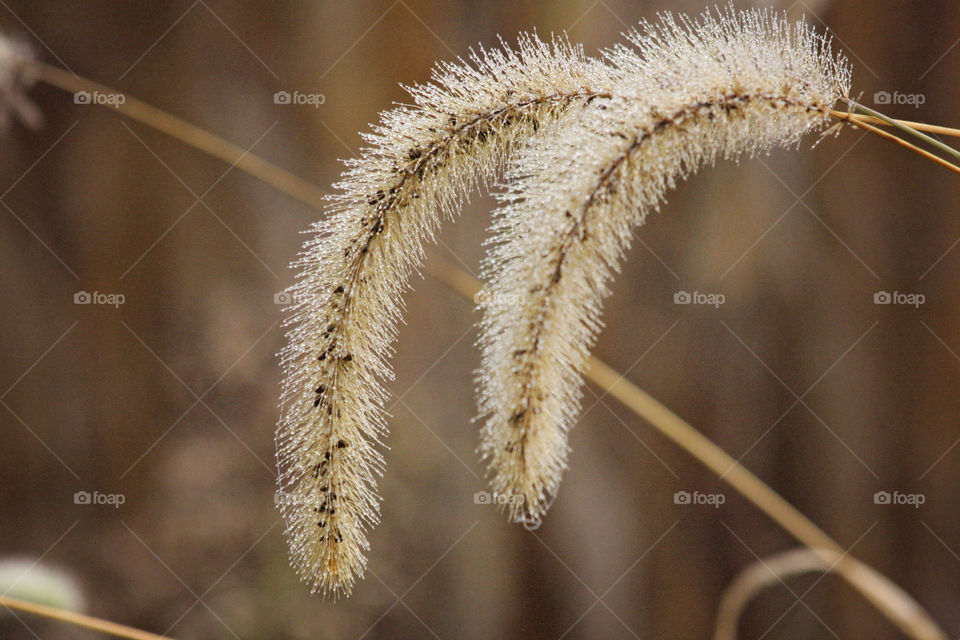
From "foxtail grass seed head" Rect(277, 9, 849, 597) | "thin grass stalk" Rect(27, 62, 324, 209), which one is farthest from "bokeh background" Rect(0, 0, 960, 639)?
"foxtail grass seed head" Rect(277, 9, 849, 597)

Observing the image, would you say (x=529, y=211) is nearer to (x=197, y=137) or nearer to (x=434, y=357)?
(x=434, y=357)

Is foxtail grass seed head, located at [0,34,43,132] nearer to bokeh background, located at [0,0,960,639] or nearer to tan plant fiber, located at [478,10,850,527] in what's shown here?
bokeh background, located at [0,0,960,639]

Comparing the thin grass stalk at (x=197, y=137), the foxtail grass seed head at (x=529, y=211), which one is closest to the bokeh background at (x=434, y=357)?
the thin grass stalk at (x=197, y=137)

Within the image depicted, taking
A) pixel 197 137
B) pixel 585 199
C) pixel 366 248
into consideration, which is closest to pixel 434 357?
pixel 197 137

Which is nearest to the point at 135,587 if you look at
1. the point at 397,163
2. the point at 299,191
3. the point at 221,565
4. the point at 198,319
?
the point at 221,565

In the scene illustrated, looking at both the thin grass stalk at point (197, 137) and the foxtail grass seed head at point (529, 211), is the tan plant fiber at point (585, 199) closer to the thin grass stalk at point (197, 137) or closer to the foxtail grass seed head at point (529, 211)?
the foxtail grass seed head at point (529, 211)

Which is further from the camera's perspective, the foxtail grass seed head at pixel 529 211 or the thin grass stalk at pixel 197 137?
the thin grass stalk at pixel 197 137
